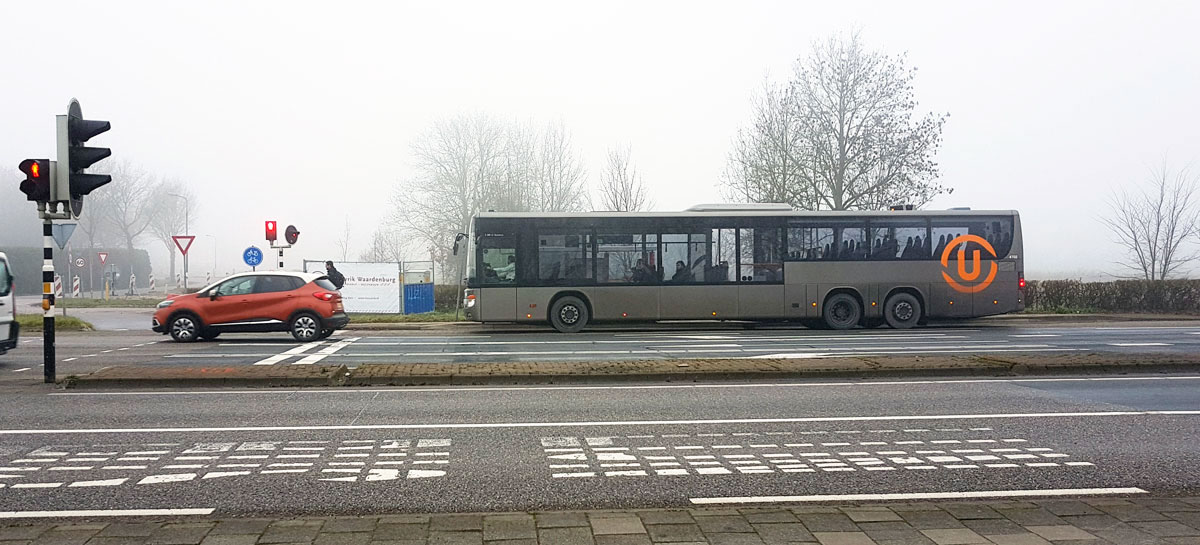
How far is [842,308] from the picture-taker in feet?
70.3

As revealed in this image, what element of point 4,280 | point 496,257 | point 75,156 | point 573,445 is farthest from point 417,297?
point 573,445

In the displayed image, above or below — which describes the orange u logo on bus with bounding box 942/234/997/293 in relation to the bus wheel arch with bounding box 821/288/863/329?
above

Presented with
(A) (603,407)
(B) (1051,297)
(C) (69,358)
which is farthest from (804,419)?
(B) (1051,297)

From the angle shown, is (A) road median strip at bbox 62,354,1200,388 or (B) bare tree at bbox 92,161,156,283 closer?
(A) road median strip at bbox 62,354,1200,388

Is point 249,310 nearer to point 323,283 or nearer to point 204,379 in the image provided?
point 323,283

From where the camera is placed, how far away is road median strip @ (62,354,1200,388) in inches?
421

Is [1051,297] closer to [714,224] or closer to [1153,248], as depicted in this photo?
[1153,248]

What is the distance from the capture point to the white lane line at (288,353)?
13.5 metres

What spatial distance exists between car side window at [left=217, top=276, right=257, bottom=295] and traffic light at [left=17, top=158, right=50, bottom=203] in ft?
24.2

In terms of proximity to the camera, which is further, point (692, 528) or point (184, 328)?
point (184, 328)

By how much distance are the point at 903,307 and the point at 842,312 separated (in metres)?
1.61

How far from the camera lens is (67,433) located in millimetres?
7602

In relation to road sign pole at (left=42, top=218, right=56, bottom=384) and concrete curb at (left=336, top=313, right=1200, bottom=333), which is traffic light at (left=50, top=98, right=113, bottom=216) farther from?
concrete curb at (left=336, top=313, right=1200, bottom=333)

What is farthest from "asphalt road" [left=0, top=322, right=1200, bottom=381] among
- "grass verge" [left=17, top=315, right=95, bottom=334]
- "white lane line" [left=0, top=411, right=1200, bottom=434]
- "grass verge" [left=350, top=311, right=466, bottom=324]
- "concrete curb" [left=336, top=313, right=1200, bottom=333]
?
"white lane line" [left=0, top=411, right=1200, bottom=434]
